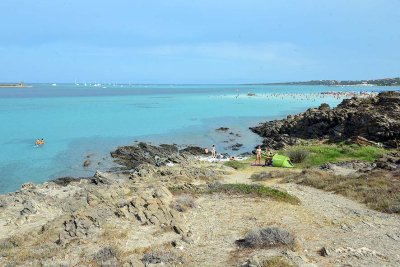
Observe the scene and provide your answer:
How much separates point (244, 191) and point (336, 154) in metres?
17.1

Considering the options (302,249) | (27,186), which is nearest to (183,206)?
(302,249)

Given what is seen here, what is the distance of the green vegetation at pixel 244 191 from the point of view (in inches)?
730

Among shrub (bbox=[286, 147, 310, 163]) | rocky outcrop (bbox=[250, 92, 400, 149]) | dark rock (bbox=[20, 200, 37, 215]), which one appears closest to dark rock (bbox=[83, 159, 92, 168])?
dark rock (bbox=[20, 200, 37, 215])

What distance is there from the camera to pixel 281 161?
30.7 metres

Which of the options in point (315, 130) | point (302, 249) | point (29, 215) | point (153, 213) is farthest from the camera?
point (315, 130)

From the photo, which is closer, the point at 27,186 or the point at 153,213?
the point at 153,213

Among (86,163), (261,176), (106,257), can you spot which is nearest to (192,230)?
(106,257)

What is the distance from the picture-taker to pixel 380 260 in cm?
1142

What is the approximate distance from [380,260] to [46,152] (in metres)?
38.6

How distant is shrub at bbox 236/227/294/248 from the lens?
12.3m

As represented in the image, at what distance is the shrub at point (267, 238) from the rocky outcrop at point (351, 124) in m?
28.2

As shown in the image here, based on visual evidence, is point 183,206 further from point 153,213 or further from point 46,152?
point 46,152

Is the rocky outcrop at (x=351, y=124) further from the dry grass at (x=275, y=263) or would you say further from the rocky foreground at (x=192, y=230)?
the dry grass at (x=275, y=263)

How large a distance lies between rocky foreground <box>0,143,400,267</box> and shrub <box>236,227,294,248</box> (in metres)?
0.03
